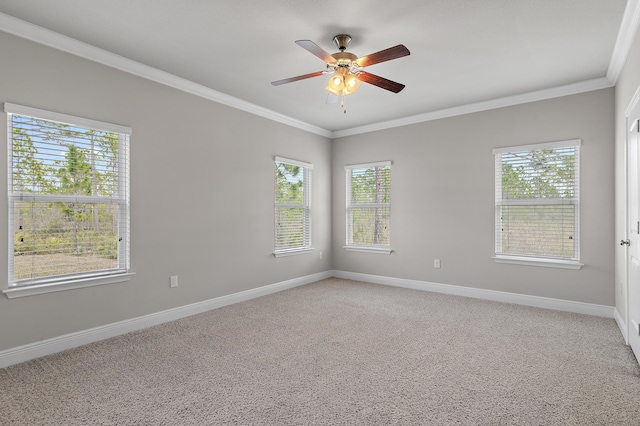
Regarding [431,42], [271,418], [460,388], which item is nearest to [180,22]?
[431,42]

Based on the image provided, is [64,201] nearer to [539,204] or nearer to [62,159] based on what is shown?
[62,159]

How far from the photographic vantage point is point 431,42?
303cm

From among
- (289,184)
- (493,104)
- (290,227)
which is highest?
(493,104)

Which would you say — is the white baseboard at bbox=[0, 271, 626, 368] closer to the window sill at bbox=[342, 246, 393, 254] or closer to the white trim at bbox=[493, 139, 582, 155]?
the window sill at bbox=[342, 246, 393, 254]

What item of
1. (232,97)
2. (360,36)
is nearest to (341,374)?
(360,36)

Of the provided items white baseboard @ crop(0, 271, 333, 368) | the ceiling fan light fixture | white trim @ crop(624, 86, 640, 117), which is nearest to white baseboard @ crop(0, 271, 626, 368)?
white baseboard @ crop(0, 271, 333, 368)

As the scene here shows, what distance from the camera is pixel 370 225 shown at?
5840mm

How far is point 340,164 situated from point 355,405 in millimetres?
4507

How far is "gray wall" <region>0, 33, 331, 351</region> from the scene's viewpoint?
2828mm

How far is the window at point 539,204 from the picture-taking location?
162 inches

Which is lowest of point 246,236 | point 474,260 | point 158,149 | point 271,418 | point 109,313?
point 271,418

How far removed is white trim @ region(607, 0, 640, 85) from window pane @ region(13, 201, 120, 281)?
4524 mm

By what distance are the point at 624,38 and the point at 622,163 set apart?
3.65 ft

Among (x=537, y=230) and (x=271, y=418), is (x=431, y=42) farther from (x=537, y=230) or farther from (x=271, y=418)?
(x=271, y=418)
